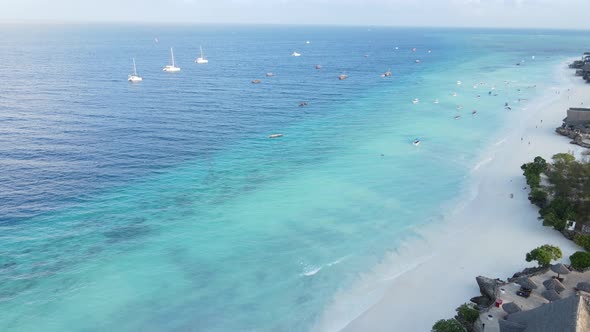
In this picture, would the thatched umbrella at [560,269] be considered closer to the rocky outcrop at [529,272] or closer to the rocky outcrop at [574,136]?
the rocky outcrop at [529,272]

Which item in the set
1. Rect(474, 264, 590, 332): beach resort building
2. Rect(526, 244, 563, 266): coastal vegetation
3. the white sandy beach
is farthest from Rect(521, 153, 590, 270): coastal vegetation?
Rect(474, 264, 590, 332): beach resort building

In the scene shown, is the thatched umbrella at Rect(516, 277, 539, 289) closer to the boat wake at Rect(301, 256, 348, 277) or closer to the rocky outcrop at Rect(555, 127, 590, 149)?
the boat wake at Rect(301, 256, 348, 277)

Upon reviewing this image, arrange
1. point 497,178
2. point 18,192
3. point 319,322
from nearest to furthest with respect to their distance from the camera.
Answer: point 319,322 < point 18,192 < point 497,178

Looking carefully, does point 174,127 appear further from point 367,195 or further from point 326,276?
point 326,276

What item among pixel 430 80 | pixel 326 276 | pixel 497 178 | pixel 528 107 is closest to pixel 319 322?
pixel 326 276

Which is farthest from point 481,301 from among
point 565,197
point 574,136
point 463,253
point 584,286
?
point 574,136

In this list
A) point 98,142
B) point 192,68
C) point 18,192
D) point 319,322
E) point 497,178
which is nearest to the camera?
point 319,322
